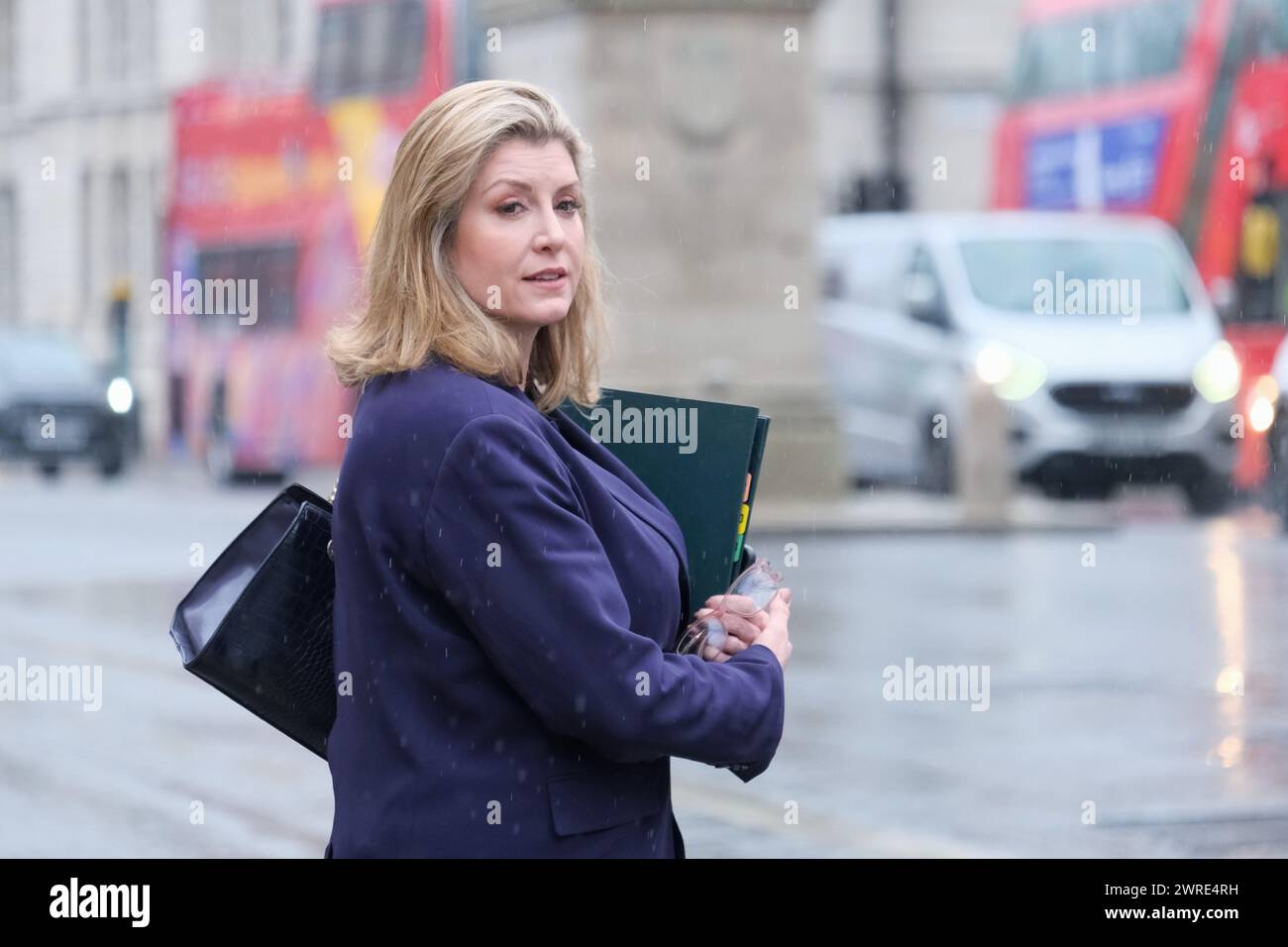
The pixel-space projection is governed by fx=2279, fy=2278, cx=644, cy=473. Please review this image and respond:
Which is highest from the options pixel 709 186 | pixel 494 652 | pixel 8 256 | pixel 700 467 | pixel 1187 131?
pixel 700 467

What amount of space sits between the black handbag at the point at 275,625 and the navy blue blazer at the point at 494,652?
0.43ft

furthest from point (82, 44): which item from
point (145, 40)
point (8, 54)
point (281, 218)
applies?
point (281, 218)

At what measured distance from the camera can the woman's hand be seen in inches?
98.1

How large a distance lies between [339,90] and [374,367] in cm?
2214

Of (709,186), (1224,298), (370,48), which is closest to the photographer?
(709,186)

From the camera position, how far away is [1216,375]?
17312 mm

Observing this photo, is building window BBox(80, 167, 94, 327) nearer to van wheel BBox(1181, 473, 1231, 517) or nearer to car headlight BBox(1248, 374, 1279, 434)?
car headlight BBox(1248, 374, 1279, 434)

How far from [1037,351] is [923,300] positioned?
1096mm

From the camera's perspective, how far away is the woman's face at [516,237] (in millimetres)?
2439

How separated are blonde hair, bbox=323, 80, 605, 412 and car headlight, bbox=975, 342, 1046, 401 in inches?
591

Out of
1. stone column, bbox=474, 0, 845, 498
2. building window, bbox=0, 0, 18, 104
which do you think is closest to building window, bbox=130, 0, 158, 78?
building window, bbox=0, 0, 18, 104

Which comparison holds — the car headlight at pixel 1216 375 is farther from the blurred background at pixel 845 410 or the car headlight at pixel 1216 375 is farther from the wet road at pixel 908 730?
the wet road at pixel 908 730

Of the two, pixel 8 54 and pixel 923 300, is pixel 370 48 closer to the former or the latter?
pixel 923 300
